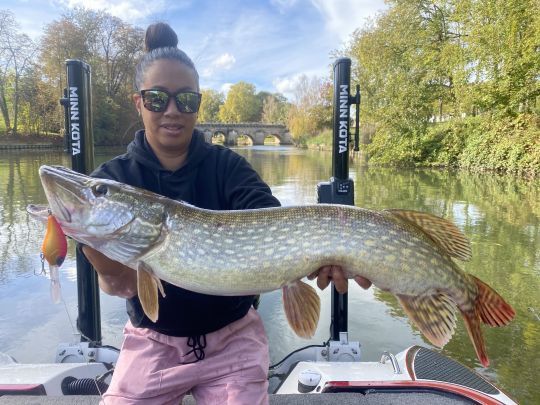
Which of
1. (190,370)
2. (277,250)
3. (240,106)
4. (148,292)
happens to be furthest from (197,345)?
(240,106)

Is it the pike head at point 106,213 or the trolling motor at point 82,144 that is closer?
the pike head at point 106,213

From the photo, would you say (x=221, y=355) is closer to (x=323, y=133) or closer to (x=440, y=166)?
(x=440, y=166)

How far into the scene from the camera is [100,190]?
1651mm

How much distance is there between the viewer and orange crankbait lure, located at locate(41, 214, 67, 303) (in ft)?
5.22

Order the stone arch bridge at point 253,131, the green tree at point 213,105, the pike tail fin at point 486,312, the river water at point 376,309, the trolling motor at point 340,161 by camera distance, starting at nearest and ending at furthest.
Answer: the pike tail fin at point 486,312, the trolling motor at point 340,161, the river water at point 376,309, the stone arch bridge at point 253,131, the green tree at point 213,105

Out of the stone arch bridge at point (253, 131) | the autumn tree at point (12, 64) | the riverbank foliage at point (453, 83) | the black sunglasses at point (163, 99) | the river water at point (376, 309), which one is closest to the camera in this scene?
the black sunglasses at point (163, 99)

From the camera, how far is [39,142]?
106 ft

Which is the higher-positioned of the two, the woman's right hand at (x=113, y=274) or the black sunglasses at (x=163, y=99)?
the black sunglasses at (x=163, y=99)

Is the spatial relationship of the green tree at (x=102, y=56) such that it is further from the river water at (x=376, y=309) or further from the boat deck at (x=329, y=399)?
the boat deck at (x=329, y=399)

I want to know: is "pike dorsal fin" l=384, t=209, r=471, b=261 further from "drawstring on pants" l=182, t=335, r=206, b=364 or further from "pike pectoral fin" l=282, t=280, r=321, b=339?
"drawstring on pants" l=182, t=335, r=206, b=364

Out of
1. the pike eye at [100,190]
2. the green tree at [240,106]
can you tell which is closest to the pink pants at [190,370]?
the pike eye at [100,190]

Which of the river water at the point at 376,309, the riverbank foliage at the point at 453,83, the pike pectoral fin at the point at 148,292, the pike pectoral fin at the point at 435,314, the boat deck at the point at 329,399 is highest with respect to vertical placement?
the riverbank foliage at the point at 453,83

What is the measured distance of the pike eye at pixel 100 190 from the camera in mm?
1646

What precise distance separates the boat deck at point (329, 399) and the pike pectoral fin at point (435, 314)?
0.33 m
